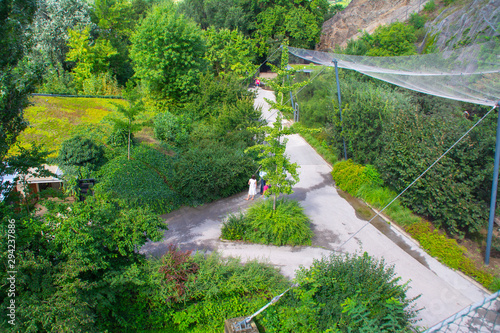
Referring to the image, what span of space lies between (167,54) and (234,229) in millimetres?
13001

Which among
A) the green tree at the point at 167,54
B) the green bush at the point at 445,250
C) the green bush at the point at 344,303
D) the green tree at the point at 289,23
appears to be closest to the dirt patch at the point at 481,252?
the green bush at the point at 445,250

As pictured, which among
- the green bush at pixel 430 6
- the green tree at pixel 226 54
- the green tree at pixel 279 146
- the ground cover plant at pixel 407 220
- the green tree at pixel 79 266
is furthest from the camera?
the green tree at pixel 226 54

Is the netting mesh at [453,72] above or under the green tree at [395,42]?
under

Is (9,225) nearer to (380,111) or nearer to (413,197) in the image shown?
(413,197)

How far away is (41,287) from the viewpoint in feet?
18.8

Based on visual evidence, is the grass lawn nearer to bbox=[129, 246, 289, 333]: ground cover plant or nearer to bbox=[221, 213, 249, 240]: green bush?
bbox=[221, 213, 249, 240]: green bush

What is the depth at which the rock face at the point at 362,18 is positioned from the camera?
29.5 m

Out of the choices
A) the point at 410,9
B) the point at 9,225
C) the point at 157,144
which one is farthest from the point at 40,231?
the point at 410,9

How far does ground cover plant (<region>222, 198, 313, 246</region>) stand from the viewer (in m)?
9.62

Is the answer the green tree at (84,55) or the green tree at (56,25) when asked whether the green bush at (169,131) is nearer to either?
the green tree at (84,55)

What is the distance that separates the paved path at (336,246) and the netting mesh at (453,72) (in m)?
4.49

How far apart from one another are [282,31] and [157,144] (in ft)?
87.7

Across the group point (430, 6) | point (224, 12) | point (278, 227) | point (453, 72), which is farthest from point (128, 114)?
point (224, 12)

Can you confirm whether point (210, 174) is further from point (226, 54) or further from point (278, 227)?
point (226, 54)
